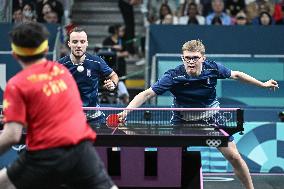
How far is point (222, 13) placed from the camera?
625 inches

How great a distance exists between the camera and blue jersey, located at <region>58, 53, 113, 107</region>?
359 inches

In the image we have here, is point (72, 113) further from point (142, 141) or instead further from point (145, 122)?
point (145, 122)

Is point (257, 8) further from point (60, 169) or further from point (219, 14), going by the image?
point (60, 169)

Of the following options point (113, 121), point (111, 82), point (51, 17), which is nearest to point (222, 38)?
point (51, 17)

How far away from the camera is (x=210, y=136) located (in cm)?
709

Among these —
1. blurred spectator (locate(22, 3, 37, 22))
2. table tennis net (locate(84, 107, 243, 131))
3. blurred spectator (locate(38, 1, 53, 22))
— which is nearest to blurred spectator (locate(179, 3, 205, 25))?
blurred spectator (locate(38, 1, 53, 22))

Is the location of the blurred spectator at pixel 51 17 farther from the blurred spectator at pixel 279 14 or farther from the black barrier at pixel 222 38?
the blurred spectator at pixel 279 14

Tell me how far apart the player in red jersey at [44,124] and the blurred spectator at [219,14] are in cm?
1019

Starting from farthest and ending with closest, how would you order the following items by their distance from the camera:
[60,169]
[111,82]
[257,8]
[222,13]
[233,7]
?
[233,7]
[257,8]
[222,13]
[111,82]
[60,169]

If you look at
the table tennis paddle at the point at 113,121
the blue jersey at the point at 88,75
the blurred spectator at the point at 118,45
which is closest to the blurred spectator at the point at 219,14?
the blurred spectator at the point at 118,45

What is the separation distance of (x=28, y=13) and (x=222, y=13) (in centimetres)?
391

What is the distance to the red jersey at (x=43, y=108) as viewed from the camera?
5.56 metres

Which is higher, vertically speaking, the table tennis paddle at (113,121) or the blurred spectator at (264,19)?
the blurred spectator at (264,19)

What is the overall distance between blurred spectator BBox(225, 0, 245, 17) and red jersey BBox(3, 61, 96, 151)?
11.0 metres
